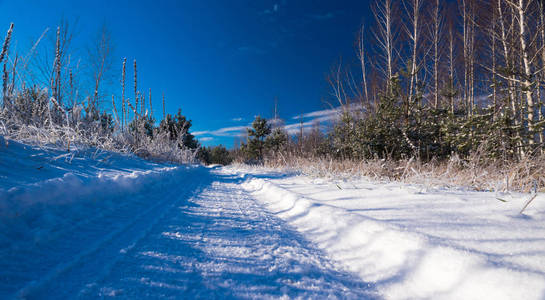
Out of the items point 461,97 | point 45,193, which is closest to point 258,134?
point 461,97

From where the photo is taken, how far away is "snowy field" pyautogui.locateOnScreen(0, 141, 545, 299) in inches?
40.1

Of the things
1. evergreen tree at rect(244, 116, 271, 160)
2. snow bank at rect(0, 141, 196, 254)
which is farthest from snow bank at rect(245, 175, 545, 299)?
evergreen tree at rect(244, 116, 271, 160)

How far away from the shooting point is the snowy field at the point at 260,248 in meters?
Result: 1.02

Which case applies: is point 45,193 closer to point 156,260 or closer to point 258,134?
point 156,260

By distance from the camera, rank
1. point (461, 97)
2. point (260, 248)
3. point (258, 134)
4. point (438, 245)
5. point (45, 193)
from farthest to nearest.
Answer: point (258, 134) < point (461, 97) < point (45, 193) < point (260, 248) < point (438, 245)

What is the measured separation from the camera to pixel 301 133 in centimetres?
2056

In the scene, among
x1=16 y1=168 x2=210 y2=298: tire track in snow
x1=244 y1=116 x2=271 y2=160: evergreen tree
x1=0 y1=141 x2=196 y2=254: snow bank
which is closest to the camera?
x1=16 y1=168 x2=210 y2=298: tire track in snow

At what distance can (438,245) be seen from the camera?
1.26 metres

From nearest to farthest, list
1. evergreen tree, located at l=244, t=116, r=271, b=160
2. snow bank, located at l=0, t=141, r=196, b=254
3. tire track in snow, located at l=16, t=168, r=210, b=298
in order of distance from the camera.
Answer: tire track in snow, located at l=16, t=168, r=210, b=298, snow bank, located at l=0, t=141, r=196, b=254, evergreen tree, located at l=244, t=116, r=271, b=160

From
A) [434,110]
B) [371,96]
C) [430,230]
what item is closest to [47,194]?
[430,230]

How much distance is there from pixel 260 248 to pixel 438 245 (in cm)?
119

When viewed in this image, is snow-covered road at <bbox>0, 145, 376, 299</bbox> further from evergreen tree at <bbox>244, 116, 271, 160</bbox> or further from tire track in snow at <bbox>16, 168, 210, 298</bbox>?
evergreen tree at <bbox>244, 116, 271, 160</bbox>

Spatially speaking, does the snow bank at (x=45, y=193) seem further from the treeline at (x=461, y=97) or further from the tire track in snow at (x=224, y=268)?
the treeline at (x=461, y=97)

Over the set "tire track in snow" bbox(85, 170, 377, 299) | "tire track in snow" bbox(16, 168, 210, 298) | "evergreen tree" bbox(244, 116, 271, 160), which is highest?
"evergreen tree" bbox(244, 116, 271, 160)
